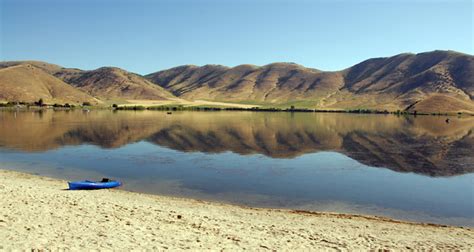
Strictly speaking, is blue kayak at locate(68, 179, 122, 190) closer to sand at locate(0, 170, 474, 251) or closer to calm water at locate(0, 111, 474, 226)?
sand at locate(0, 170, 474, 251)

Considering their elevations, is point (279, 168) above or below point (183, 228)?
below

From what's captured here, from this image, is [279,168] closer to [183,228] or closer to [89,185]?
[89,185]

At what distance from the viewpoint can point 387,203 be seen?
3145cm

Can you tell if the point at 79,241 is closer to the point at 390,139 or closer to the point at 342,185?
the point at 342,185

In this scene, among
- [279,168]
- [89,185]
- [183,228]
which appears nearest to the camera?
[183,228]

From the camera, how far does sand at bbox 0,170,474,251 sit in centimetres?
1711

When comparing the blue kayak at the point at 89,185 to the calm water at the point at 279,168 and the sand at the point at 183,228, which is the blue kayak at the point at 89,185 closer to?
the sand at the point at 183,228

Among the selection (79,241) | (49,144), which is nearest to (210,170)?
(79,241)

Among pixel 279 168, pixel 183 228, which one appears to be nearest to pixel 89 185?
pixel 183 228

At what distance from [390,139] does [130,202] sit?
68.9 metres

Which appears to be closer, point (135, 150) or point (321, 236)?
point (321, 236)

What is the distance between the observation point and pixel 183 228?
19797mm

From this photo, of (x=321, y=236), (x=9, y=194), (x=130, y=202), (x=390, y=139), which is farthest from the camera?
(x=390, y=139)

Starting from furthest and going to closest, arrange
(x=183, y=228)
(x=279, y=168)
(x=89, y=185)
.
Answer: (x=279, y=168)
(x=89, y=185)
(x=183, y=228)
